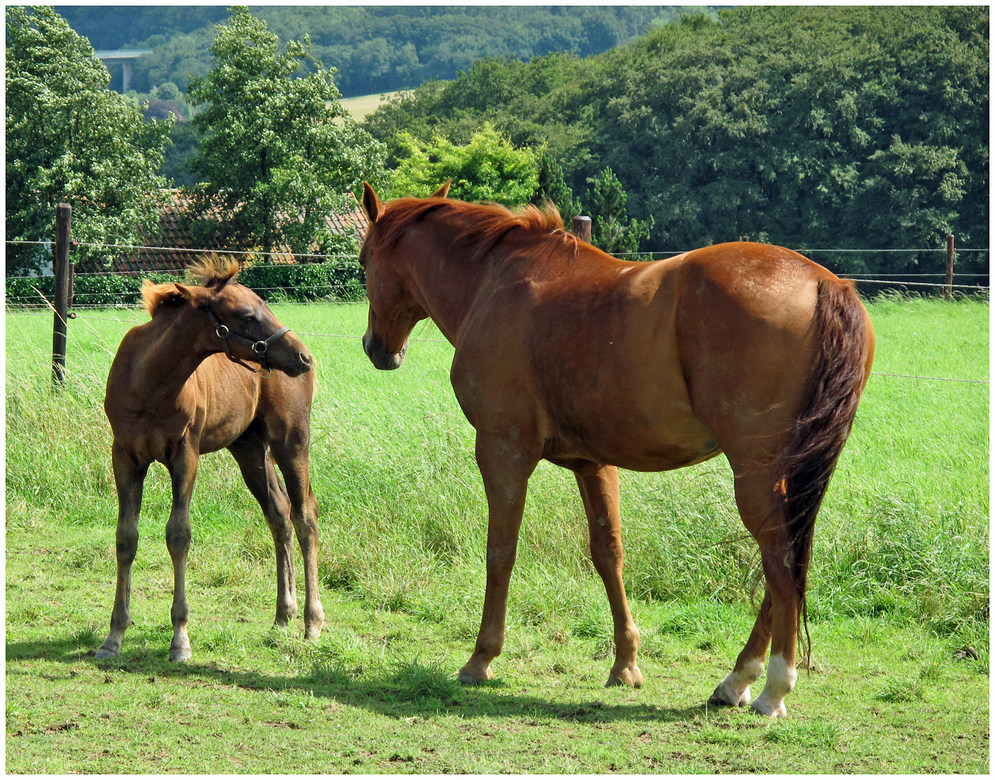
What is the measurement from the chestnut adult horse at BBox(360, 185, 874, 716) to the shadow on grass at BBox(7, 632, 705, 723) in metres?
0.21

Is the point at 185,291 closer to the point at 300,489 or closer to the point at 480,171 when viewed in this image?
the point at 300,489

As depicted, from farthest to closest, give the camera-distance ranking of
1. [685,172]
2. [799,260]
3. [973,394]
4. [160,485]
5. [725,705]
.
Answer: [685,172]
[973,394]
[160,485]
[725,705]
[799,260]

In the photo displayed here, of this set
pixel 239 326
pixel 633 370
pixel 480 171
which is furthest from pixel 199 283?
pixel 480 171

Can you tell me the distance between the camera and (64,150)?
35.9 meters

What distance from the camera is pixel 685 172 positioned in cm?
4534

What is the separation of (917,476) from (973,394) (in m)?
4.66

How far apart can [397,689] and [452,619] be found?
116cm

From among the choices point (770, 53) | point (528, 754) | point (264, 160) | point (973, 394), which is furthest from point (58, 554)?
point (770, 53)

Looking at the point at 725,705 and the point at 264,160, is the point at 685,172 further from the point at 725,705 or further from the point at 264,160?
the point at 725,705

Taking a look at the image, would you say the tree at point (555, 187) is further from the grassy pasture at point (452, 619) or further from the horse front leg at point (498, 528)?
the horse front leg at point (498, 528)

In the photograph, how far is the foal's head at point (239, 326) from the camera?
4941 millimetres

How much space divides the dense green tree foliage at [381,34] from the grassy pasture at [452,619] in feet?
316

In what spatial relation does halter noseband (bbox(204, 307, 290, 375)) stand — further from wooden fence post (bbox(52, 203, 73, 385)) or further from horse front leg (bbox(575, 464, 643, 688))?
wooden fence post (bbox(52, 203, 73, 385))

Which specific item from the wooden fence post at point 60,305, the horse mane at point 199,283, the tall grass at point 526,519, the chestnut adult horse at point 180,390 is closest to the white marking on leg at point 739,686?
the tall grass at point 526,519
